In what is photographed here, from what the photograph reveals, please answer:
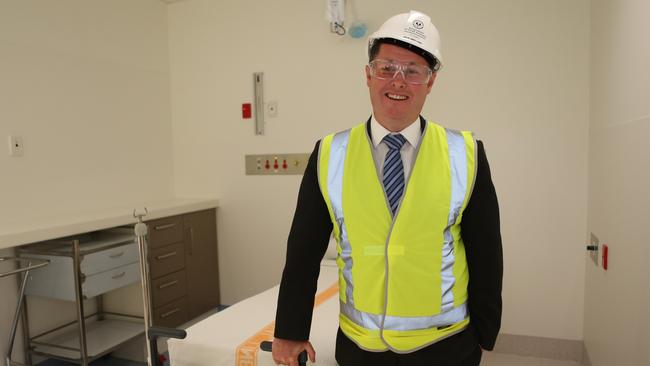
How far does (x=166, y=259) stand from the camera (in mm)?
3113

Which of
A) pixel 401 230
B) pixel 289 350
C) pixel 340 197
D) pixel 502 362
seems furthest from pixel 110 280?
pixel 502 362

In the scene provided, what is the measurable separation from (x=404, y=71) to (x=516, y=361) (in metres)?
2.38

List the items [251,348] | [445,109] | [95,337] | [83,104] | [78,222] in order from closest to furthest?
[251,348] < [78,222] < [95,337] < [445,109] < [83,104]

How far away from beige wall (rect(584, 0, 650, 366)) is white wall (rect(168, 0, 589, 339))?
0.18m

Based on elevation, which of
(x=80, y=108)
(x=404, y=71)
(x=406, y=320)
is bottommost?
(x=406, y=320)

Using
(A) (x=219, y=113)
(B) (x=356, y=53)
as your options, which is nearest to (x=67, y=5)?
(A) (x=219, y=113)

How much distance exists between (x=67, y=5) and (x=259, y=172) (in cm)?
168

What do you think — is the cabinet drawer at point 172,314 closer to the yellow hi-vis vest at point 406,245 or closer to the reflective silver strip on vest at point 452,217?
the yellow hi-vis vest at point 406,245

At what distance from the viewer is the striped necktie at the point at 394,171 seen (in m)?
1.13

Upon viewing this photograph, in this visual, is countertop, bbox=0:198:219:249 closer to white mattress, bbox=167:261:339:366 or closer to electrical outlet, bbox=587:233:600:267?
white mattress, bbox=167:261:339:366

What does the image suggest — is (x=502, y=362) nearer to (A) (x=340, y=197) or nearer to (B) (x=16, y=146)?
(A) (x=340, y=197)

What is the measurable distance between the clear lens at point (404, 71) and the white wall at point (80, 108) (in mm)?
2387

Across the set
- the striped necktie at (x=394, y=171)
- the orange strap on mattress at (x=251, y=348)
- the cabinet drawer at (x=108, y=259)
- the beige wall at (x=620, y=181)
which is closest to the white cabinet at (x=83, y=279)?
the cabinet drawer at (x=108, y=259)

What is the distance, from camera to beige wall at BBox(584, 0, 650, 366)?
155 centimetres
